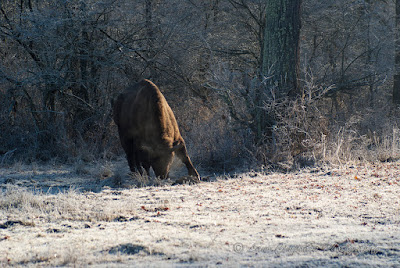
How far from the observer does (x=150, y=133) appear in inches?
307

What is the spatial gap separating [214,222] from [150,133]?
3142mm

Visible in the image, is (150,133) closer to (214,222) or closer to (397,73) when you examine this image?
(214,222)

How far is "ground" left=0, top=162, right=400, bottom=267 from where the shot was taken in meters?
3.70

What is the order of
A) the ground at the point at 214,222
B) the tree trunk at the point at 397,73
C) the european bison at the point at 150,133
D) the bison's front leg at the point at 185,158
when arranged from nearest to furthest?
the ground at the point at 214,222
the european bison at the point at 150,133
the bison's front leg at the point at 185,158
the tree trunk at the point at 397,73

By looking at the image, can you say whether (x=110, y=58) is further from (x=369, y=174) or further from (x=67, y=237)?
(x=67, y=237)

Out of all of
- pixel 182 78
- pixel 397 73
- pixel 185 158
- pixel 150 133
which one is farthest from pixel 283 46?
pixel 397 73

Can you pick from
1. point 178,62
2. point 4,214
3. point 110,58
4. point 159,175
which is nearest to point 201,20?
point 178,62

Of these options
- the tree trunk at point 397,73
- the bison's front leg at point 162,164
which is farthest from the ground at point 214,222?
the tree trunk at point 397,73

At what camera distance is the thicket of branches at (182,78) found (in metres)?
9.38

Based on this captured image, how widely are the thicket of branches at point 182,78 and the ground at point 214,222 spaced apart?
4.46 ft

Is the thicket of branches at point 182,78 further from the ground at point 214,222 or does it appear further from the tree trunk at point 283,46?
the ground at point 214,222

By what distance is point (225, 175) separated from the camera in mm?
8391

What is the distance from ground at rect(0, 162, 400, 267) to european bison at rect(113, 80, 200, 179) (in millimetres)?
386

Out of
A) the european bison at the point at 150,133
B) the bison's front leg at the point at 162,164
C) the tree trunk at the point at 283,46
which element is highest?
the tree trunk at the point at 283,46
